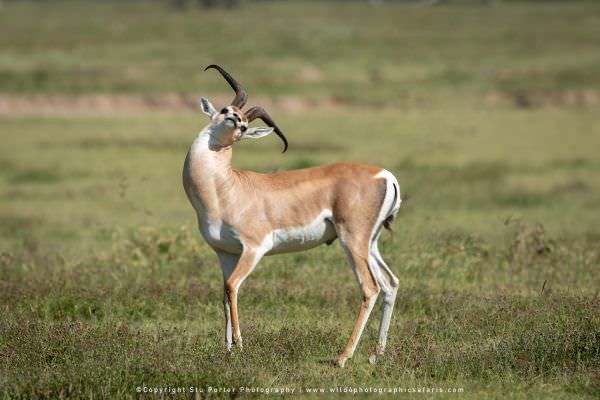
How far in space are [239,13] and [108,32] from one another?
604 inches

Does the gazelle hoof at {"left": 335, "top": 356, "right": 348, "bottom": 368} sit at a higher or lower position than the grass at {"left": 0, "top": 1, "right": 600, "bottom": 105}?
higher

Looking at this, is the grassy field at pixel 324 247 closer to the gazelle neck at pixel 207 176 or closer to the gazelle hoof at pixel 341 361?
the gazelle hoof at pixel 341 361

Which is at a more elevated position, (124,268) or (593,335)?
(593,335)

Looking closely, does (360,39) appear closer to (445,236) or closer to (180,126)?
(180,126)

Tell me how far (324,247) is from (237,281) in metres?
4.37

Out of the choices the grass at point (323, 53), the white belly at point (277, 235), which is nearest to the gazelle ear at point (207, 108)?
the white belly at point (277, 235)

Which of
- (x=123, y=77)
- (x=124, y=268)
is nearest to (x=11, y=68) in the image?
(x=123, y=77)

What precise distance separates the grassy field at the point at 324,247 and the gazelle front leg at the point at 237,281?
21 cm

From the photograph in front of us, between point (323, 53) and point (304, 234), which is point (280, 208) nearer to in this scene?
point (304, 234)

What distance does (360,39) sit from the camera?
165 feet

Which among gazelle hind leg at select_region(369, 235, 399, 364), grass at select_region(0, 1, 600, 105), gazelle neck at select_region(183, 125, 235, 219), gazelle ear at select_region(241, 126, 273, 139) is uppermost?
gazelle ear at select_region(241, 126, 273, 139)

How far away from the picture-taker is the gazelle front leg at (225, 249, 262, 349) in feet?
25.5

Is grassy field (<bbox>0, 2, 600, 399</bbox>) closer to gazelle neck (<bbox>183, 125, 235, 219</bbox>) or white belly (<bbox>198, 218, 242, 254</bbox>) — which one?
white belly (<bbox>198, 218, 242, 254</bbox>)

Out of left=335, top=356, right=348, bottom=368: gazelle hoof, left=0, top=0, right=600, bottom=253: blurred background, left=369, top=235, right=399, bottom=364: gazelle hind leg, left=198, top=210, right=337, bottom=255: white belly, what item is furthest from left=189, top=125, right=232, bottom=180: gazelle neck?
left=0, top=0, right=600, bottom=253: blurred background
